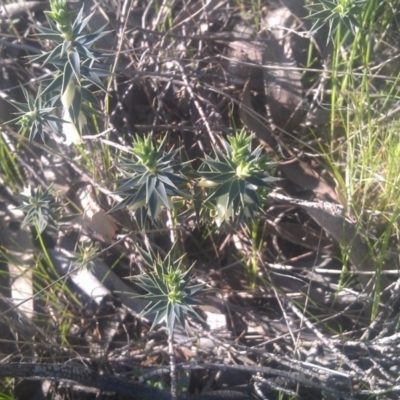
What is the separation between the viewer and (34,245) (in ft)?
7.09

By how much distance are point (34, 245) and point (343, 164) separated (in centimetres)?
124

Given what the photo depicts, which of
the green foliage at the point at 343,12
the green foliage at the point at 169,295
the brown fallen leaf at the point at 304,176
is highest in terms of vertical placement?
the green foliage at the point at 343,12

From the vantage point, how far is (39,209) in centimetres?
185

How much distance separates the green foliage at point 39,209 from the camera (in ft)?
6.01

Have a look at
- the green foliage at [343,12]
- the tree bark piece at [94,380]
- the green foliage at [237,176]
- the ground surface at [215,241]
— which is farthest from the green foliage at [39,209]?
the green foliage at [343,12]

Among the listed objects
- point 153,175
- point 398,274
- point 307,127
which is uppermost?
point 153,175

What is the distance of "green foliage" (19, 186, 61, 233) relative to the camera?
1.83 meters

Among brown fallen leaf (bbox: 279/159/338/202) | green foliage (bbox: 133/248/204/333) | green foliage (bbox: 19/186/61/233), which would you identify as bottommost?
brown fallen leaf (bbox: 279/159/338/202)

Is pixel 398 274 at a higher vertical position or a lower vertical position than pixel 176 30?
lower

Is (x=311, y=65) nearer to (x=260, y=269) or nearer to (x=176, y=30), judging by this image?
(x=176, y=30)

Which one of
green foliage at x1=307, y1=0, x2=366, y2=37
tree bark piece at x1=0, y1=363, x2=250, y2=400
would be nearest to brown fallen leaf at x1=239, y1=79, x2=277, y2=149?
green foliage at x1=307, y1=0, x2=366, y2=37

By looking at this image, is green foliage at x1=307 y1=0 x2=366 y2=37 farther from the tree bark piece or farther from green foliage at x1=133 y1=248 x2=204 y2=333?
the tree bark piece

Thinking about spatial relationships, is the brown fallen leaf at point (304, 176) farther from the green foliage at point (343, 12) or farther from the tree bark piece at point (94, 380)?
the tree bark piece at point (94, 380)

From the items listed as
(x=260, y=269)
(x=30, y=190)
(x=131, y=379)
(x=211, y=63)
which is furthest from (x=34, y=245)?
(x=211, y=63)
